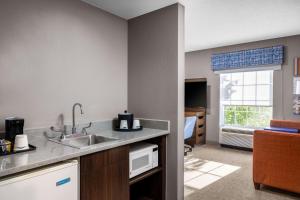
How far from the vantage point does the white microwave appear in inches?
76.2

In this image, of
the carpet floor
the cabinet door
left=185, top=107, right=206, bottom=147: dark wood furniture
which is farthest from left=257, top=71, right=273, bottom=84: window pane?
the cabinet door

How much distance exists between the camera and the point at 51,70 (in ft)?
6.36

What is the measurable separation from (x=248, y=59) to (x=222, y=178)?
103 inches

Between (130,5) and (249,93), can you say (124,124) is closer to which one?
(130,5)

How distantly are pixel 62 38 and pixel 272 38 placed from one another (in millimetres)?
3902

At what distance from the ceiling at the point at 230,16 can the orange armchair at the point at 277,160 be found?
5.12 feet

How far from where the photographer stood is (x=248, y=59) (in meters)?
4.29

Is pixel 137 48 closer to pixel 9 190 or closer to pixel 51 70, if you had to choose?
pixel 51 70

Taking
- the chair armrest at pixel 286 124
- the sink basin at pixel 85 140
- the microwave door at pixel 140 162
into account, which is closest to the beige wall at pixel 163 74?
the microwave door at pixel 140 162

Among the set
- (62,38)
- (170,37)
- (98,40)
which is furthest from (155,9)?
(62,38)

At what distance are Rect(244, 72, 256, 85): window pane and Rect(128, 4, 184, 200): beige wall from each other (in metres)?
2.88

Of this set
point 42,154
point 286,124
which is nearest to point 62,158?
point 42,154

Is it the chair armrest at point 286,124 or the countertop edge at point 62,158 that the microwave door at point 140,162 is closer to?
the countertop edge at point 62,158

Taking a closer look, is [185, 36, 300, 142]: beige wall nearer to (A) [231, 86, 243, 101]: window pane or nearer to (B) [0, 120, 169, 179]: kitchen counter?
(A) [231, 86, 243, 101]: window pane
